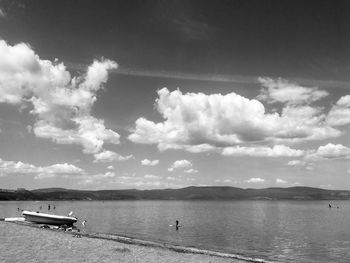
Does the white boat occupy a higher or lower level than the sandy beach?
higher

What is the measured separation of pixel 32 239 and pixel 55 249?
620 centimetres

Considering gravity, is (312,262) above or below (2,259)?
below

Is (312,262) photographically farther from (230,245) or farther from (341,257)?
(230,245)

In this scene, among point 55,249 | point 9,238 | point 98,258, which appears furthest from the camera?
point 9,238

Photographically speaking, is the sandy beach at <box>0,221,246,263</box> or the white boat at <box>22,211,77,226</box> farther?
the white boat at <box>22,211,77,226</box>

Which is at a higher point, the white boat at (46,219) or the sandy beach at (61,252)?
the white boat at (46,219)

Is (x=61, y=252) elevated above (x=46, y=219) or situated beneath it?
situated beneath

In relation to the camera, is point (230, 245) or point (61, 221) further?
point (61, 221)

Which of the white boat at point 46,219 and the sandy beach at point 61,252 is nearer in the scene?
the sandy beach at point 61,252

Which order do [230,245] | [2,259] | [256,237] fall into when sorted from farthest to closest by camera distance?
[256,237] → [230,245] → [2,259]

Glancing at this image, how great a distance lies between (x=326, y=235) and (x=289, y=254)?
26.1 metres

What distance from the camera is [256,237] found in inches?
2495

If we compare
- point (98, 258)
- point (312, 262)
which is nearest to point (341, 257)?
point (312, 262)

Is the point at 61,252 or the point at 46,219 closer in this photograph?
the point at 61,252
